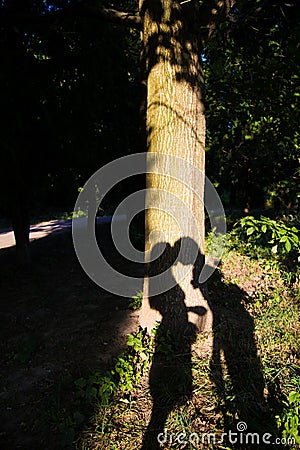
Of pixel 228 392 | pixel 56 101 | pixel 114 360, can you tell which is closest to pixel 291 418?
pixel 228 392

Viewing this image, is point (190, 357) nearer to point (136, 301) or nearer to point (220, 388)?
point (220, 388)

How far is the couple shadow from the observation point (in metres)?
2.74

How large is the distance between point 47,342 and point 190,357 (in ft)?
6.17

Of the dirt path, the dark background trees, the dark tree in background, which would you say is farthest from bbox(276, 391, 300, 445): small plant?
the dark tree in background

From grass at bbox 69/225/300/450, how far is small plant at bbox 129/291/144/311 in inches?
45.4

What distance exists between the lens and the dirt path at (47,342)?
276cm

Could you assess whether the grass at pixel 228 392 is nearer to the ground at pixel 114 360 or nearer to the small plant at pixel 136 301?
the ground at pixel 114 360

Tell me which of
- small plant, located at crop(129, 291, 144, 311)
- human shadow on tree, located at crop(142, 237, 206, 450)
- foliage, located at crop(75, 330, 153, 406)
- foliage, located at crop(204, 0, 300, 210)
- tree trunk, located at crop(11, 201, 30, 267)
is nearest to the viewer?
foliage, located at crop(75, 330, 153, 406)

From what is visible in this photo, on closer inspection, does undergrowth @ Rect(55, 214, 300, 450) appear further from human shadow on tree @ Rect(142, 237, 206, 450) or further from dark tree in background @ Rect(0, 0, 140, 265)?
dark tree in background @ Rect(0, 0, 140, 265)

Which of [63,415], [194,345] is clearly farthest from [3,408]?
[194,345]

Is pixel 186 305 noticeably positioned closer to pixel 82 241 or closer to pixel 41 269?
pixel 41 269

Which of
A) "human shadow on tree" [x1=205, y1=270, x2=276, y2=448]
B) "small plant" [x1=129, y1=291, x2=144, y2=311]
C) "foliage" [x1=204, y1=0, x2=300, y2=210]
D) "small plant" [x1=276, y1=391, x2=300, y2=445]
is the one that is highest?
"foliage" [x1=204, y1=0, x2=300, y2=210]

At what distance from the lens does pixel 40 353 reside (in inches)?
151

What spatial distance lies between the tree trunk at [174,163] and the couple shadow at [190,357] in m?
0.02
